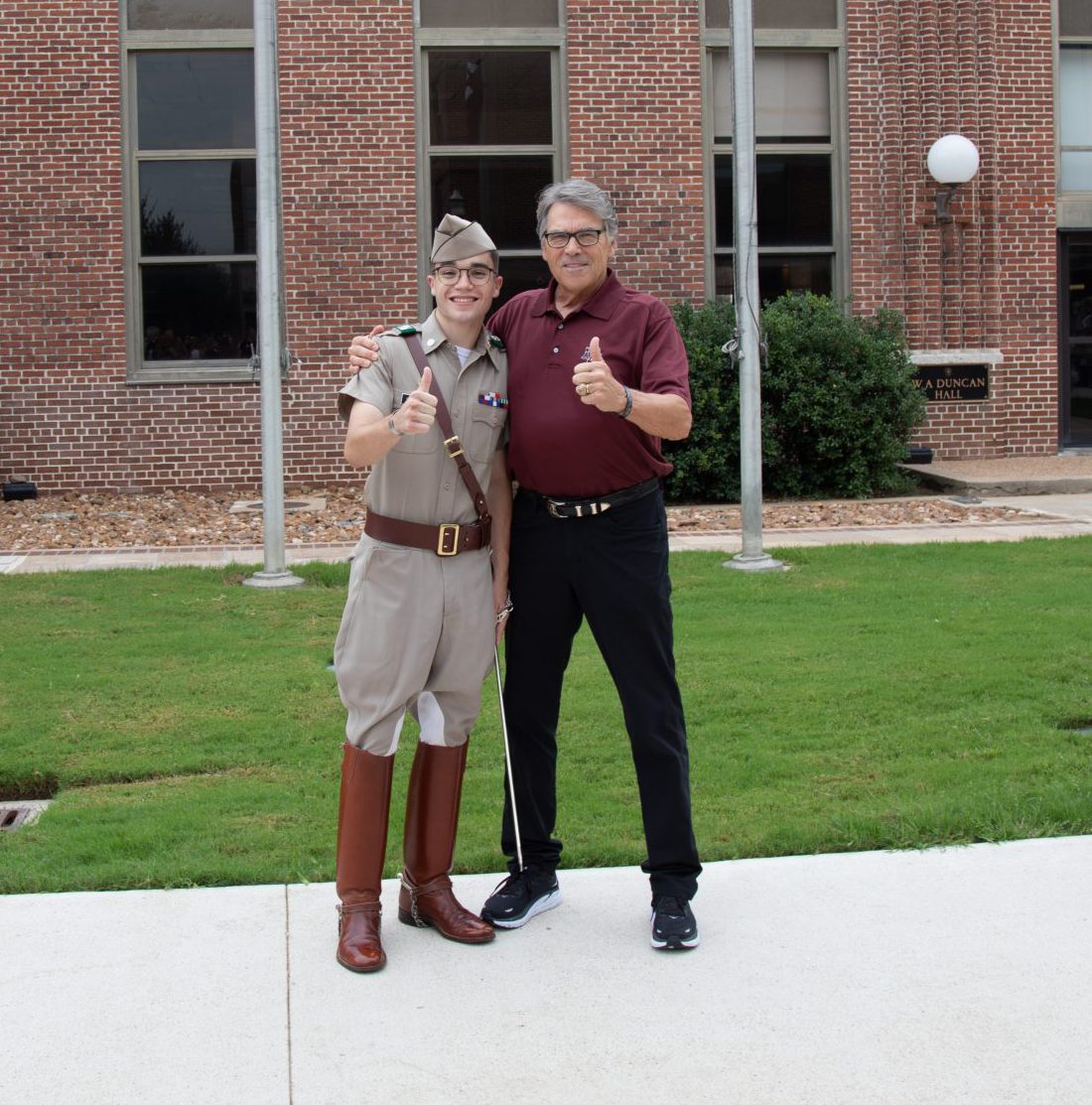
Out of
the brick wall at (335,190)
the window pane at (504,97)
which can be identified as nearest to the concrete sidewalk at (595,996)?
the brick wall at (335,190)

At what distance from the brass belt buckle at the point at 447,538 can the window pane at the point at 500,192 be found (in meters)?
11.1

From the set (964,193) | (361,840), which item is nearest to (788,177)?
(964,193)

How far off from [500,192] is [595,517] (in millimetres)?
11255

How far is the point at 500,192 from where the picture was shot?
14773mm

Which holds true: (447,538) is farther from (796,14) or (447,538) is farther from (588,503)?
(796,14)

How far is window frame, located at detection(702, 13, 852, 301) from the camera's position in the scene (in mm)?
14828

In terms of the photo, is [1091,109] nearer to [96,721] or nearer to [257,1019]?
[96,721]

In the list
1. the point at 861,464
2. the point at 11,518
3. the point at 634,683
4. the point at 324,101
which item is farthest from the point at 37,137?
the point at 634,683

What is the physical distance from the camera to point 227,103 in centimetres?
1434

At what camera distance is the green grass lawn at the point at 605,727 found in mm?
4855

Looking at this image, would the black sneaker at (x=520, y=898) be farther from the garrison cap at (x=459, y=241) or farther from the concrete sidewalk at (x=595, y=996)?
the garrison cap at (x=459, y=241)

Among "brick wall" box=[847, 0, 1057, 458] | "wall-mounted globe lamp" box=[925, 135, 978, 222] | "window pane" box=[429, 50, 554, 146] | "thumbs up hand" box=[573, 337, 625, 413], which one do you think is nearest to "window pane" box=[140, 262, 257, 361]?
"window pane" box=[429, 50, 554, 146]

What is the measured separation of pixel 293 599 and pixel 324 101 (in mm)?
7019

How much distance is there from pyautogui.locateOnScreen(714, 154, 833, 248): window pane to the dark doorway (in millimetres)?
2570
